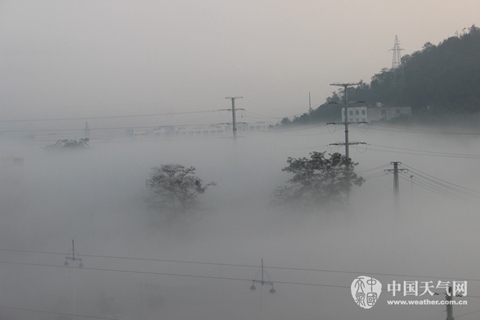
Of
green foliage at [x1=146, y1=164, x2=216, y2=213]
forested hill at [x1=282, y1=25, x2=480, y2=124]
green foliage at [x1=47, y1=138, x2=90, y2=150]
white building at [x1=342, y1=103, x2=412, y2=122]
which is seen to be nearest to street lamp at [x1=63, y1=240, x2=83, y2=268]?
green foliage at [x1=146, y1=164, x2=216, y2=213]

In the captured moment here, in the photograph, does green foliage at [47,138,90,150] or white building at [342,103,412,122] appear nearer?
white building at [342,103,412,122]

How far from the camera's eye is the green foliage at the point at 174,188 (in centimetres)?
934

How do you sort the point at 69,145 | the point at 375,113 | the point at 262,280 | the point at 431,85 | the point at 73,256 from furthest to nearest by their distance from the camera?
the point at 69,145 → the point at 431,85 → the point at 375,113 → the point at 73,256 → the point at 262,280

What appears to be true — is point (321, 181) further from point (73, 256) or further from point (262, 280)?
point (73, 256)

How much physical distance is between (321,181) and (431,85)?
5.12m

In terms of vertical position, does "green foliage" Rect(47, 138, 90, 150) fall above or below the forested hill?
below

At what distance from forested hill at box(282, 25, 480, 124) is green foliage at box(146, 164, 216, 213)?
449 cm

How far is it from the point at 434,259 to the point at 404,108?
6124 millimetres

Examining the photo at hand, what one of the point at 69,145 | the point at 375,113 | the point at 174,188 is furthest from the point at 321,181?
the point at 69,145

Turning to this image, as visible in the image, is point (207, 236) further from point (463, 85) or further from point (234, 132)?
point (463, 85)

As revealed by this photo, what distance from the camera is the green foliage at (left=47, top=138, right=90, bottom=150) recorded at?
43.9 feet

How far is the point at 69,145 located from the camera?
1364 cm

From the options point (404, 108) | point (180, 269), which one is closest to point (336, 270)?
point (180, 269)

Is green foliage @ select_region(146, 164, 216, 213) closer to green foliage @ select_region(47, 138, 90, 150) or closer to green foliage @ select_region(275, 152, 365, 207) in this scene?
green foliage @ select_region(275, 152, 365, 207)
